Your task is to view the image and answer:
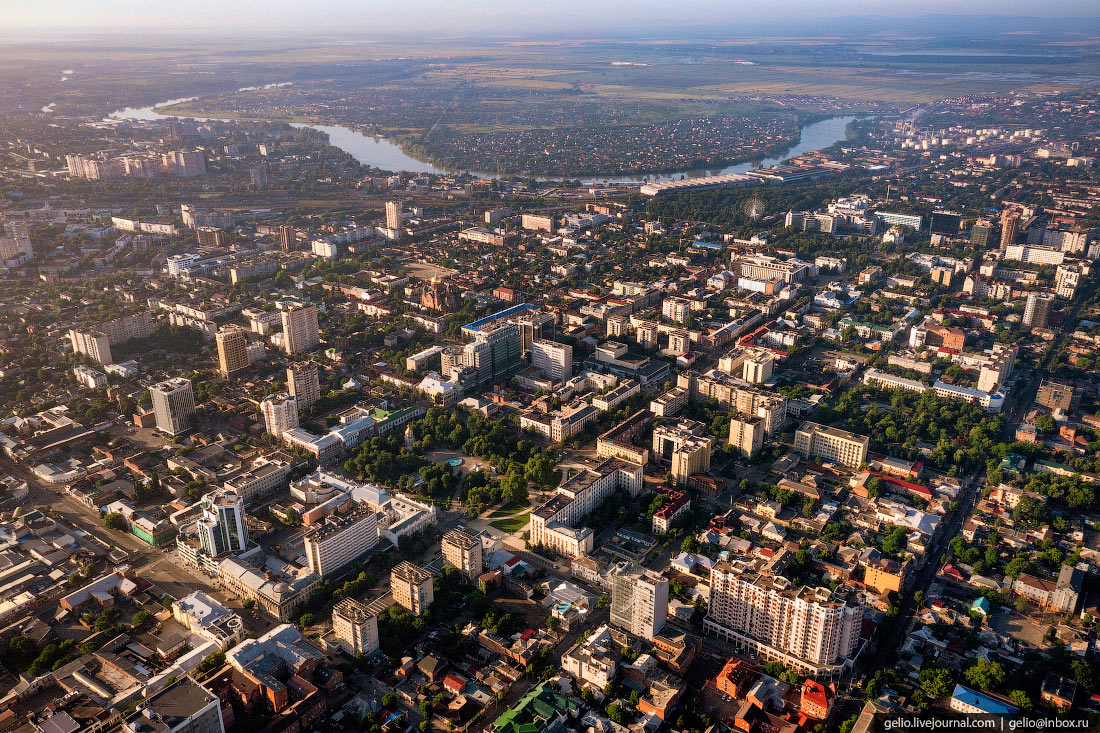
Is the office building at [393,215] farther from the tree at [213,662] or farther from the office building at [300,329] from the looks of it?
the tree at [213,662]

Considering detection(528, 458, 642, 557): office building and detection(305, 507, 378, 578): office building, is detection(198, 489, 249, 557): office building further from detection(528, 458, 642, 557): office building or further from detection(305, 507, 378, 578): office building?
detection(528, 458, 642, 557): office building

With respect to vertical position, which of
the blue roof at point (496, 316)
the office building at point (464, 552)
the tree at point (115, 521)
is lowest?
the tree at point (115, 521)

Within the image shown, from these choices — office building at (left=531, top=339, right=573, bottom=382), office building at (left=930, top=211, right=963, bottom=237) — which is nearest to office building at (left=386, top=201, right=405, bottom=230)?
office building at (left=531, top=339, right=573, bottom=382)

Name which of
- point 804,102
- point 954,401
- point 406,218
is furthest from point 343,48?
point 954,401

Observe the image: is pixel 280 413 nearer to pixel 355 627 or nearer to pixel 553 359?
pixel 553 359

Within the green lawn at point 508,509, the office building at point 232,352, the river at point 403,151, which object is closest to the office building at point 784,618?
the green lawn at point 508,509

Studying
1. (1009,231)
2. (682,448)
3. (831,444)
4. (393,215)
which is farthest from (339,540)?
(1009,231)

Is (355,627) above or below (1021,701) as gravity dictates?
above
